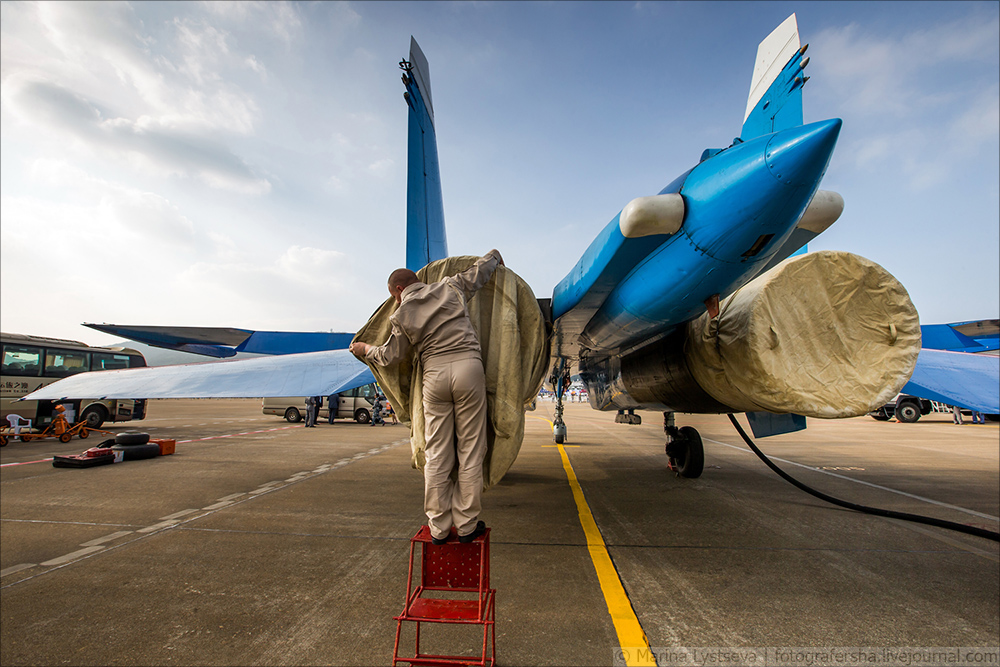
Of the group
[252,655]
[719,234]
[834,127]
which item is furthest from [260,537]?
[834,127]

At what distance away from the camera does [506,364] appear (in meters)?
2.75

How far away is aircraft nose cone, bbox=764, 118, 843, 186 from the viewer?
194 centimetres

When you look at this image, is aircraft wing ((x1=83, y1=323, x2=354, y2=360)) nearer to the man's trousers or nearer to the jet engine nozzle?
the man's trousers

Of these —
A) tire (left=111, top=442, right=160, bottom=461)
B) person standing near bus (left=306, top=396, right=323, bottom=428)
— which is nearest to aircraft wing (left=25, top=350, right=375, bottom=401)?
tire (left=111, top=442, right=160, bottom=461)

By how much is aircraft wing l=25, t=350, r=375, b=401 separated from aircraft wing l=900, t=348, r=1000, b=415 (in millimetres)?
4947

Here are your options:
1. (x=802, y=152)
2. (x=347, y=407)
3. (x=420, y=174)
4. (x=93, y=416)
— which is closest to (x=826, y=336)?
(x=802, y=152)

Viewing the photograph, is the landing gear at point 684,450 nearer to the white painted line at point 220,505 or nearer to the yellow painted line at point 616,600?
the yellow painted line at point 616,600

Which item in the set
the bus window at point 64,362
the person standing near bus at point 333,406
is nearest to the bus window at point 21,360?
the bus window at point 64,362

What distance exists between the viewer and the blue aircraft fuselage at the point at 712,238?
205cm

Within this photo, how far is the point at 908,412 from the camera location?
19.5 metres

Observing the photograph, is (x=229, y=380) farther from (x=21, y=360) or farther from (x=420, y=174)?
(x=21, y=360)

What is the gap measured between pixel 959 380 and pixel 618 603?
3858 millimetres

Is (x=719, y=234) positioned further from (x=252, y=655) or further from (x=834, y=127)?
(x=252, y=655)

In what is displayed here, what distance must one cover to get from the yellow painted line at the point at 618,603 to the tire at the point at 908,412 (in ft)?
71.8
